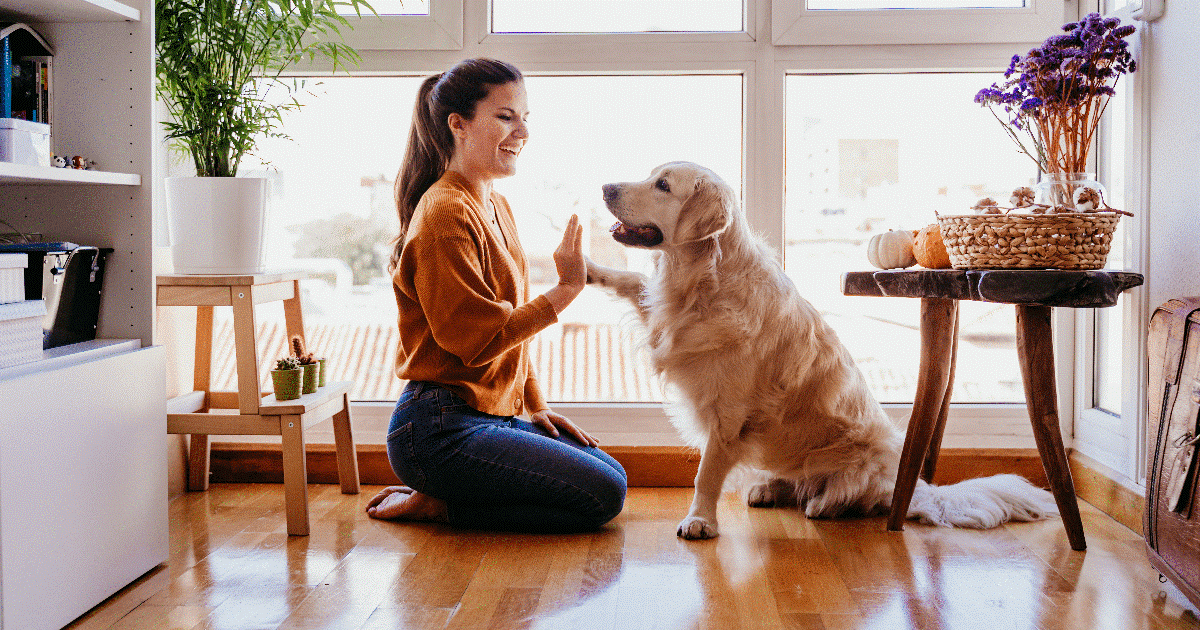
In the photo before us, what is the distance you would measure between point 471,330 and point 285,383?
0.54 metres

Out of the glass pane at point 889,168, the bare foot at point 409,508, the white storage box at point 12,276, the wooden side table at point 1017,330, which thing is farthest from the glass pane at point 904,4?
the white storage box at point 12,276

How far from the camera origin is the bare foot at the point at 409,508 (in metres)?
2.27

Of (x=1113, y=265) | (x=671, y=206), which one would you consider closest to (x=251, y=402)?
(x=671, y=206)

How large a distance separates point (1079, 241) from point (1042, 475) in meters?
1.11

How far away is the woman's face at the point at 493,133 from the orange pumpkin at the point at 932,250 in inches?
40.2

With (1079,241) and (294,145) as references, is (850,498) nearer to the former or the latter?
(1079,241)

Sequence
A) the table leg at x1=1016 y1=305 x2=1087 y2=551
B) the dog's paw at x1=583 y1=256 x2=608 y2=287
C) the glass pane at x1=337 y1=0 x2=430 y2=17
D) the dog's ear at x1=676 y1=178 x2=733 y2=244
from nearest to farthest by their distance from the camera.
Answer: the table leg at x1=1016 y1=305 x2=1087 y2=551
the dog's ear at x1=676 y1=178 x2=733 y2=244
the dog's paw at x1=583 y1=256 x2=608 y2=287
the glass pane at x1=337 y1=0 x2=430 y2=17

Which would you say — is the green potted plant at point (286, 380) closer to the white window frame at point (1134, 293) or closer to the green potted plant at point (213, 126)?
the green potted plant at point (213, 126)

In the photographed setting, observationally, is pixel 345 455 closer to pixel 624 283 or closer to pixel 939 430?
pixel 624 283

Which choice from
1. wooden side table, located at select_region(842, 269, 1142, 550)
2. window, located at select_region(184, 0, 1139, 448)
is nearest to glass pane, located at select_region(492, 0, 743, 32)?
window, located at select_region(184, 0, 1139, 448)

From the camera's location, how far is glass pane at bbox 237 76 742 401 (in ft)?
9.07

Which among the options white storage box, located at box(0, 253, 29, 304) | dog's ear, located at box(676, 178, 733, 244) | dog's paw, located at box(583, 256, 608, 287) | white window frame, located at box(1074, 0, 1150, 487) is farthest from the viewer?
dog's paw, located at box(583, 256, 608, 287)

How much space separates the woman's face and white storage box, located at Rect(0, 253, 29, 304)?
0.98 meters

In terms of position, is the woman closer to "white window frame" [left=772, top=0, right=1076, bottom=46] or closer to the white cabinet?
the white cabinet
